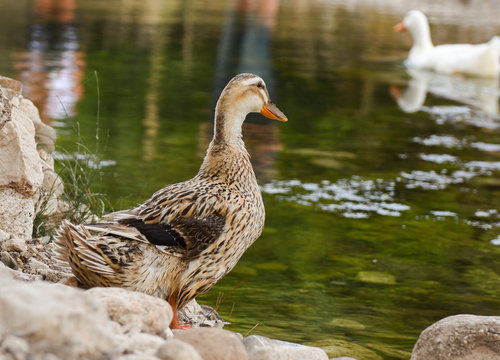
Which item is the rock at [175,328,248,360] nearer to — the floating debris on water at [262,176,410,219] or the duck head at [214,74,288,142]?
the duck head at [214,74,288,142]

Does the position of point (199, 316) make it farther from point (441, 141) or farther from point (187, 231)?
point (441, 141)

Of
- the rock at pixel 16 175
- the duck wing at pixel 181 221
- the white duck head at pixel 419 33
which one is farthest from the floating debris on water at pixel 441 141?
the white duck head at pixel 419 33

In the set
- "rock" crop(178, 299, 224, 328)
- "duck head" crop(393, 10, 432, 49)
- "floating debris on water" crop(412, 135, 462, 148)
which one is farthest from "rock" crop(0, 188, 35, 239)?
"duck head" crop(393, 10, 432, 49)

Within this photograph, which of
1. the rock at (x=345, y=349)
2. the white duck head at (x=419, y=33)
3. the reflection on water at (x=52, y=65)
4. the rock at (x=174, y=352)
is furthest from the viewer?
the white duck head at (x=419, y=33)

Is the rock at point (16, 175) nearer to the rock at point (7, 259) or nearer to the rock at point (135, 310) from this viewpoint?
the rock at point (7, 259)

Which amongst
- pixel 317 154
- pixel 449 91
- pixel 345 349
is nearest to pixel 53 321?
pixel 345 349

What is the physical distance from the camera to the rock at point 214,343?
12.5 feet

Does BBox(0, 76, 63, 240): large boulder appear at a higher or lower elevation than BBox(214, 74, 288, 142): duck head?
lower

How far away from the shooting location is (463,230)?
8.58 m

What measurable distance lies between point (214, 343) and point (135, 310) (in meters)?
0.46

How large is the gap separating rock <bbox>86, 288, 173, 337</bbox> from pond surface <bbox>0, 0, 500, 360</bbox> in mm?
2009

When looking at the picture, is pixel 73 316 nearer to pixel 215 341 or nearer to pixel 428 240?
pixel 215 341

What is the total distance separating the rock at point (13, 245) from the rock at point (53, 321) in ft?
7.36

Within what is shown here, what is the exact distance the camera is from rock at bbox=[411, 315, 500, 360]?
15.5 ft
